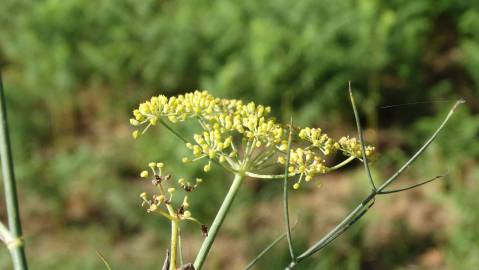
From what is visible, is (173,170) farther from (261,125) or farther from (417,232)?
(261,125)

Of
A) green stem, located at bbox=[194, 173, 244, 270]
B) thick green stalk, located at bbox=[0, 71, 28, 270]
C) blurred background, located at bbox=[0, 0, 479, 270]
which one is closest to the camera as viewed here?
thick green stalk, located at bbox=[0, 71, 28, 270]

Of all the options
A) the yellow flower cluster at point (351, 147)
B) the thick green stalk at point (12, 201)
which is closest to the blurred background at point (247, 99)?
the yellow flower cluster at point (351, 147)

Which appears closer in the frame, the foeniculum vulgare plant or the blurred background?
the foeniculum vulgare plant

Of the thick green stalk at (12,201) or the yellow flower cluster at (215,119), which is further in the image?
the yellow flower cluster at (215,119)

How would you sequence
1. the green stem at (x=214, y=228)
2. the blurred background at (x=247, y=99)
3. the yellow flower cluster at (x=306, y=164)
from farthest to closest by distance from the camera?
the blurred background at (x=247, y=99) → the yellow flower cluster at (x=306, y=164) → the green stem at (x=214, y=228)

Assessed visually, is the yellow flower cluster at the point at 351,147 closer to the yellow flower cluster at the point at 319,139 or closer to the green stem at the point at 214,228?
the yellow flower cluster at the point at 319,139

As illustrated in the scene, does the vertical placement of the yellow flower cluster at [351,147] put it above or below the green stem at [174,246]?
above

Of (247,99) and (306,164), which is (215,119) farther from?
(247,99)

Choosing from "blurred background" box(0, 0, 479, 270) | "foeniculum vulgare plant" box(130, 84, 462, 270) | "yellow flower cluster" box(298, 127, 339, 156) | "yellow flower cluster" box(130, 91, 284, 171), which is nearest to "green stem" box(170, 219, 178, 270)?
"foeniculum vulgare plant" box(130, 84, 462, 270)

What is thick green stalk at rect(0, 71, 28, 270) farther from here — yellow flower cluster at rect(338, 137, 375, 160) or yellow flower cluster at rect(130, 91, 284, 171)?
yellow flower cluster at rect(338, 137, 375, 160)

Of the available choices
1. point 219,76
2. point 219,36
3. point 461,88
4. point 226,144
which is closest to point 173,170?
point 219,76

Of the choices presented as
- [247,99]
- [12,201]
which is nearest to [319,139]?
[12,201]
